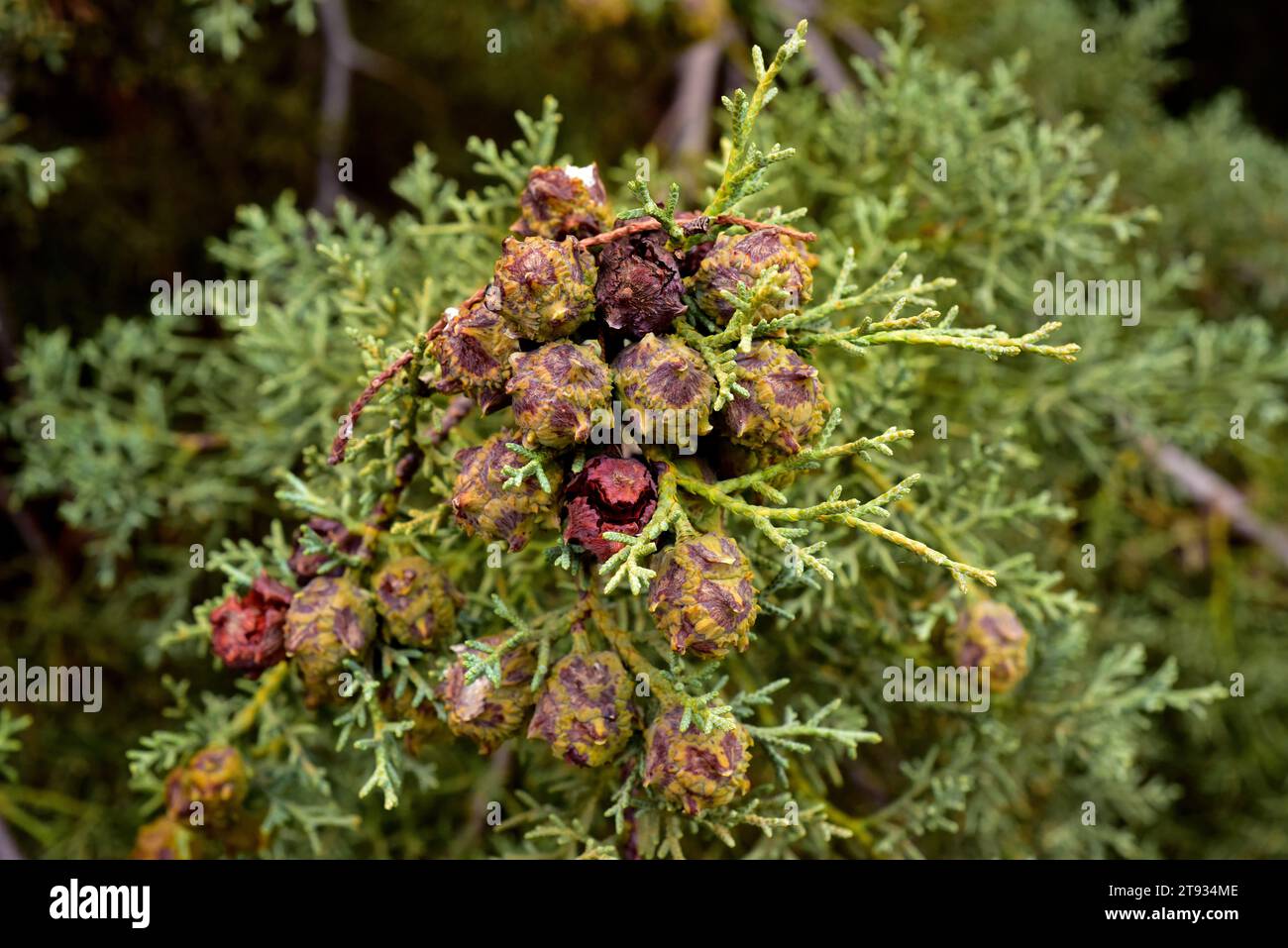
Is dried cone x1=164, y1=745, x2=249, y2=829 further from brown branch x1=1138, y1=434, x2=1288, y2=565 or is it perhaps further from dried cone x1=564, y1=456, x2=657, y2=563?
brown branch x1=1138, y1=434, x2=1288, y2=565

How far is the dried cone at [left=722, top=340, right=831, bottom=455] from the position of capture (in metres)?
1.15

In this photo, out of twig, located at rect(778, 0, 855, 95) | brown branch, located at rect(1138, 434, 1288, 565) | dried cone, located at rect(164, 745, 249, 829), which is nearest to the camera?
dried cone, located at rect(164, 745, 249, 829)

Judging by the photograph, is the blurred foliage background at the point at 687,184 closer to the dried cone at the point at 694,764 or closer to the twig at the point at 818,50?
the twig at the point at 818,50

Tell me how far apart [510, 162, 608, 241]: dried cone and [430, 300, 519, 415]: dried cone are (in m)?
0.16

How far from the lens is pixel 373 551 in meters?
1.45

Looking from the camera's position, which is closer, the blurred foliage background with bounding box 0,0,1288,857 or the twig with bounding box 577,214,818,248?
the twig with bounding box 577,214,818,248

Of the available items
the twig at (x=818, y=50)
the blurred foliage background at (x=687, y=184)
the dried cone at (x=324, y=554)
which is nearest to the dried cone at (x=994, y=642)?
the blurred foliage background at (x=687, y=184)

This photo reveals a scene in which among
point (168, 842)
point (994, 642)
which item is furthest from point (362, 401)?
point (994, 642)

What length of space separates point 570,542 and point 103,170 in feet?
7.31

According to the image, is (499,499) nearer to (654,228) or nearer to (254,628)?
(654,228)

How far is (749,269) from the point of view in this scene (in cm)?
118

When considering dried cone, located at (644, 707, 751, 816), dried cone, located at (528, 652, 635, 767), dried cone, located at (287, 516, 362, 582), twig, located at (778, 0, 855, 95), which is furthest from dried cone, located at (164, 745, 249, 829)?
twig, located at (778, 0, 855, 95)

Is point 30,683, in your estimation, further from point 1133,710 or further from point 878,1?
point 878,1

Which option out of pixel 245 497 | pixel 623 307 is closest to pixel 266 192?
pixel 245 497
